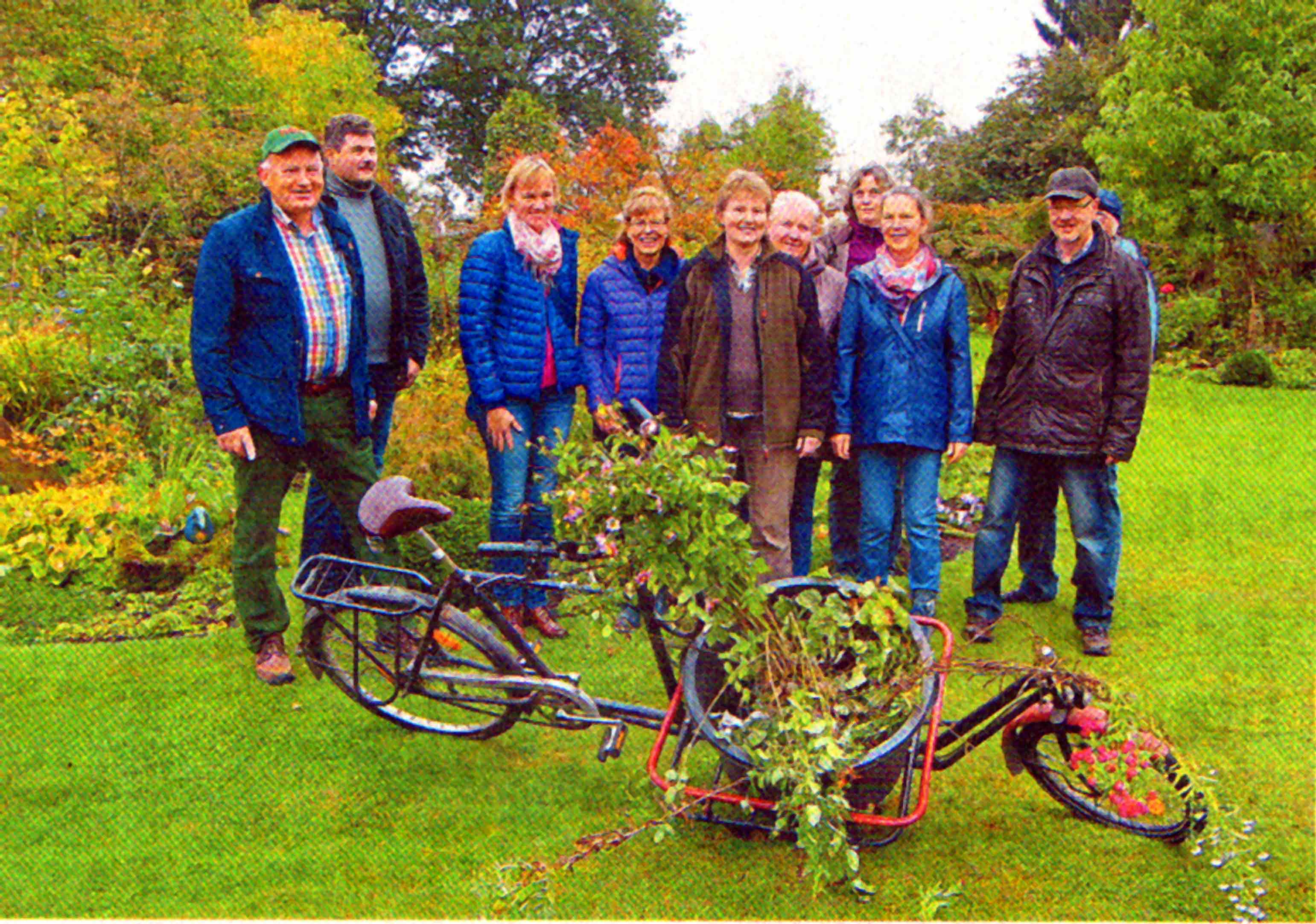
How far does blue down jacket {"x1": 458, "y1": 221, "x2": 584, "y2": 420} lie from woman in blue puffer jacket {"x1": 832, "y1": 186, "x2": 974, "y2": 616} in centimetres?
123

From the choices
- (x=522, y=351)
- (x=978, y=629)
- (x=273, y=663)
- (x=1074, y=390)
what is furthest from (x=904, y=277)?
(x=273, y=663)

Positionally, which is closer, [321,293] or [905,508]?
[321,293]

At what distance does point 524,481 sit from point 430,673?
4.39 feet

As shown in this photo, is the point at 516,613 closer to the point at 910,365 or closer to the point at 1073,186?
the point at 910,365

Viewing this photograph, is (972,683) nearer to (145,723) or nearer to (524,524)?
(524,524)

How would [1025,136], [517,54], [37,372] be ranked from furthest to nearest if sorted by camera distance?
[517,54] → [1025,136] → [37,372]

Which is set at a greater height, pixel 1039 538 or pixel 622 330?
pixel 622 330

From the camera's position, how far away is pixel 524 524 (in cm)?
510

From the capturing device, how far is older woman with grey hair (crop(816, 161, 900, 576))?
5.16 metres

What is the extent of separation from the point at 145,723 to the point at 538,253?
7.42 ft

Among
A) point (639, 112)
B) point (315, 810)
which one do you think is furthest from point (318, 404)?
point (639, 112)

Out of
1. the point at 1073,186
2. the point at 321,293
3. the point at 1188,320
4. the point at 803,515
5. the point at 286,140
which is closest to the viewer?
the point at 286,140

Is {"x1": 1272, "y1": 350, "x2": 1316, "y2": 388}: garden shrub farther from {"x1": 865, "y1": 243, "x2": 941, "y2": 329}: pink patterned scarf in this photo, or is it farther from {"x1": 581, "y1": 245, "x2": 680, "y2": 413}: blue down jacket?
{"x1": 581, "y1": 245, "x2": 680, "y2": 413}: blue down jacket

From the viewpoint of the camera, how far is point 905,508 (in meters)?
4.89
